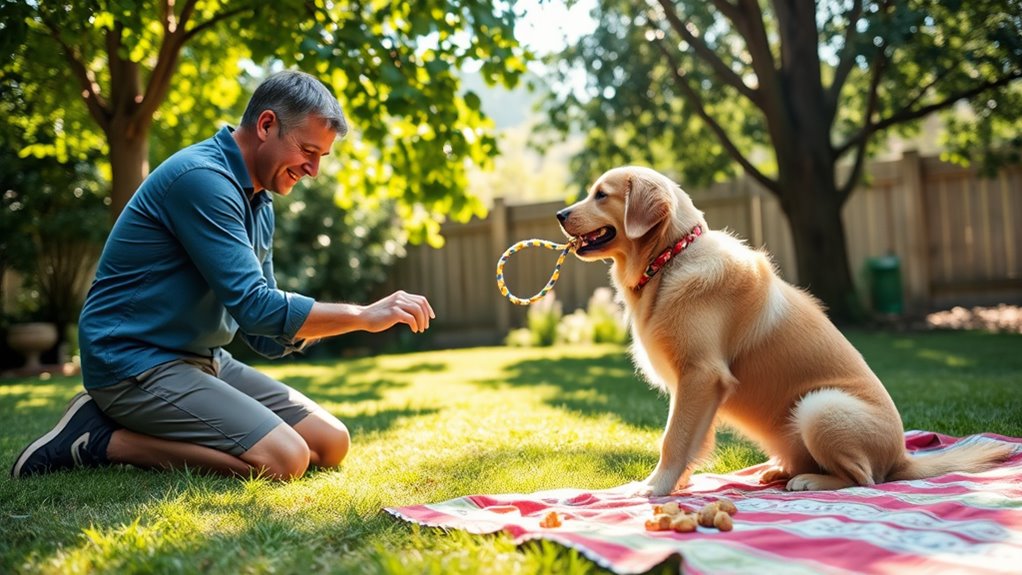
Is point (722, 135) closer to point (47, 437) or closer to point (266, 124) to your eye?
point (266, 124)

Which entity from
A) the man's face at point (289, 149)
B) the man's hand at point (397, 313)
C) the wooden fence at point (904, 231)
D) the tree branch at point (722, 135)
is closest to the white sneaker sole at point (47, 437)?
the man's face at point (289, 149)

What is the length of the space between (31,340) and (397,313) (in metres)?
10.6

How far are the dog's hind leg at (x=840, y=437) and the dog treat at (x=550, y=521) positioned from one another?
3.96 ft

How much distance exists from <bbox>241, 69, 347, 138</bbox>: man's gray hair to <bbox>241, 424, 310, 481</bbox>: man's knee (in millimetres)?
1378

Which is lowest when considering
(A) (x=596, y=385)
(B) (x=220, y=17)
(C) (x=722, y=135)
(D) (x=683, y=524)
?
(A) (x=596, y=385)

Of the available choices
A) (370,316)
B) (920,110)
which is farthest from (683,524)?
(920,110)

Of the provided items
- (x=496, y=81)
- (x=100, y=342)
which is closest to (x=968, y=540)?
(x=100, y=342)

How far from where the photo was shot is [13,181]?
12.4m

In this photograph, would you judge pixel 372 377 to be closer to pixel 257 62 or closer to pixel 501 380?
pixel 501 380

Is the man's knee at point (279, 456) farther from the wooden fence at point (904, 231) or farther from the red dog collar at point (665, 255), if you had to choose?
the wooden fence at point (904, 231)

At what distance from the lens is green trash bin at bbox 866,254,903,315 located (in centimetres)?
1168

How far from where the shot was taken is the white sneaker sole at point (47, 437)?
3.76 meters

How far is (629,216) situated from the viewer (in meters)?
3.57

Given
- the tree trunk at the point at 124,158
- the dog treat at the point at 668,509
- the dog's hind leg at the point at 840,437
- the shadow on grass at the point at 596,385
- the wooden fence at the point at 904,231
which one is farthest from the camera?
the wooden fence at the point at 904,231
